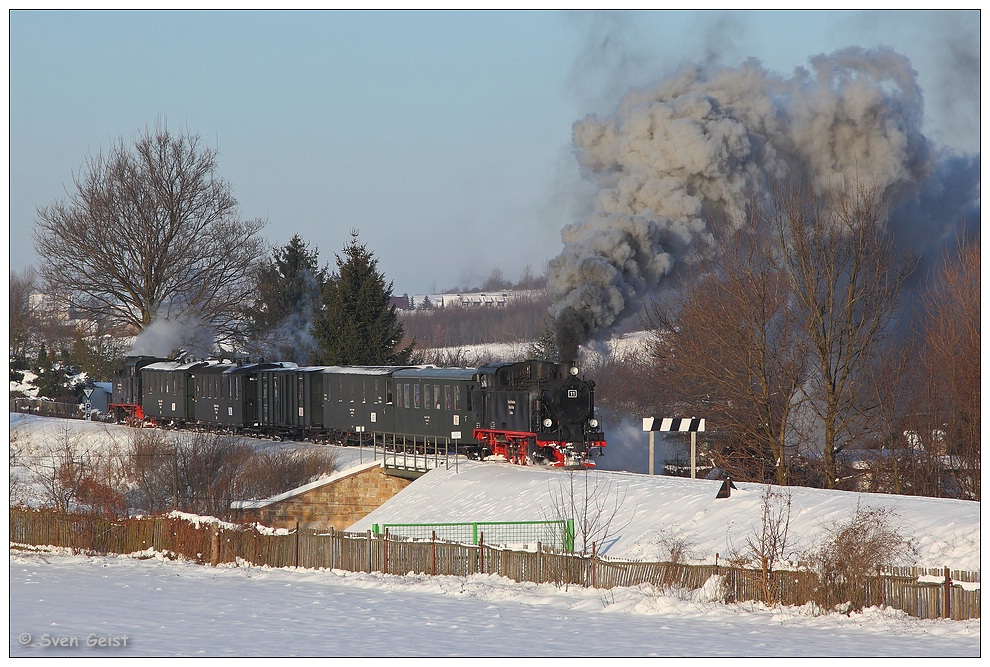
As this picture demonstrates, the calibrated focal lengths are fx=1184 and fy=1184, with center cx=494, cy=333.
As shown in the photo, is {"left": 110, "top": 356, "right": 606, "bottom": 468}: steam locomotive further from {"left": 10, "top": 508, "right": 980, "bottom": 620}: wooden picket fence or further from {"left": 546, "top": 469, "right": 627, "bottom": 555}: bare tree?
{"left": 10, "top": 508, "right": 980, "bottom": 620}: wooden picket fence

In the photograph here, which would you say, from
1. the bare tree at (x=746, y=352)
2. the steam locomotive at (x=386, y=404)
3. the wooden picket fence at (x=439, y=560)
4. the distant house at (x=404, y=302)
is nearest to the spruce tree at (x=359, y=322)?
the steam locomotive at (x=386, y=404)

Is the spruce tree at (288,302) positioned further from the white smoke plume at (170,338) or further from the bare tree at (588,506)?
the bare tree at (588,506)

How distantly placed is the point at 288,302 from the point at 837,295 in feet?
121

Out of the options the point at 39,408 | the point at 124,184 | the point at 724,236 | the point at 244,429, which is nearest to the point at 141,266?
the point at 124,184

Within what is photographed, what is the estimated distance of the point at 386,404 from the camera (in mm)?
34000

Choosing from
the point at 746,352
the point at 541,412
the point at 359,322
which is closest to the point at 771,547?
the point at 541,412

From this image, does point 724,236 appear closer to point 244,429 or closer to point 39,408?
point 244,429

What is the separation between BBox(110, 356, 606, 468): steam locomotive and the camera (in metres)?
27.8

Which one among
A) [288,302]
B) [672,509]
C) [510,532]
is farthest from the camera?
[288,302]

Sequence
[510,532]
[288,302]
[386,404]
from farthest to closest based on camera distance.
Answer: [288,302] → [386,404] → [510,532]

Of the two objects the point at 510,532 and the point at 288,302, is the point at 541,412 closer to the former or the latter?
the point at 510,532

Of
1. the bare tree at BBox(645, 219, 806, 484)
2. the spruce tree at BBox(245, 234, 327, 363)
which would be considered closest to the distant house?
the spruce tree at BBox(245, 234, 327, 363)

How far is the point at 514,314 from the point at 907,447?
73.0 m

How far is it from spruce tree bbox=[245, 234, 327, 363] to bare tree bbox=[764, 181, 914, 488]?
33888 millimetres
